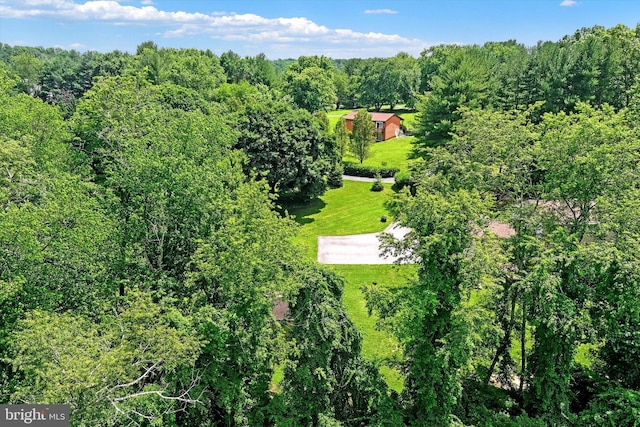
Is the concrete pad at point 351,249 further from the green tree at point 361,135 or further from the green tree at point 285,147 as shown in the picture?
the green tree at point 361,135

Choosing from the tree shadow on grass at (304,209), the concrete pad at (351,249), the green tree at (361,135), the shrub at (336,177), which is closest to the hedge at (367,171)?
the green tree at (361,135)

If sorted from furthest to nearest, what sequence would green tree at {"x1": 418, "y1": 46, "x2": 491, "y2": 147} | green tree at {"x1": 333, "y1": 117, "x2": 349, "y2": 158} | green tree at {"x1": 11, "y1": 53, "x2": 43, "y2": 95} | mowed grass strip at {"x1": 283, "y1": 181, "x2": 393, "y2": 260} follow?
green tree at {"x1": 11, "y1": 53, "x2": 43, "y2": 95}, green tree at {"x1": 333, "y1": 117, "x2": 349, "y2": 158}, green tree at {"x1": 418, "y1": 46, "x2": 491, "y2": 147}, mowed grass strip at {"x1": 283, "y1": 181, "x2": 393, "y2": 260}

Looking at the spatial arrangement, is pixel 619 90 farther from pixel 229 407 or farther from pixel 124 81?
pixel 229 407

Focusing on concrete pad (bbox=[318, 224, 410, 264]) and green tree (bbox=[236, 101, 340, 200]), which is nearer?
concrete pad (bbox=[318, 224, 410, 264])

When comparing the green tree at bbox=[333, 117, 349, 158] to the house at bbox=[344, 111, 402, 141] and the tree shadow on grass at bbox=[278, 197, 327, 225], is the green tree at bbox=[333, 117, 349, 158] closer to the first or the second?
the tree shadow on grass at bbox=[278, 197, 327, 225]

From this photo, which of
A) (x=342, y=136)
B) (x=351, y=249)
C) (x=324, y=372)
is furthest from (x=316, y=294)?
(x=342, y=136)

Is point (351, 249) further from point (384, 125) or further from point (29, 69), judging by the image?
point (29, 69)

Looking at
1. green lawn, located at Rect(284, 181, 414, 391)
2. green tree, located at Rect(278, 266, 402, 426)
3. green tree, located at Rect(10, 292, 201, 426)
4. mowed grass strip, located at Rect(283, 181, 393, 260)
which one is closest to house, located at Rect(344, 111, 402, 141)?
green lawn, located at Rect(284, 181, 414, 391)
